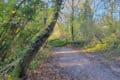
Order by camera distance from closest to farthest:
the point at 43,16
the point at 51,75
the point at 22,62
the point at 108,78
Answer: the point at 22,62 → the point at 43,16 → the point at 108,78 → the point at 51,75

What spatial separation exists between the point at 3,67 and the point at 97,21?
2784cm

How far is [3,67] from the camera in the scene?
8344 mm

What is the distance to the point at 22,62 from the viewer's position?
8.23m

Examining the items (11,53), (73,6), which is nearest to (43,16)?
(11,53)

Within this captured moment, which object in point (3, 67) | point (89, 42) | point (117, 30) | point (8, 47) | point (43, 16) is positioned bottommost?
point (89, 42)

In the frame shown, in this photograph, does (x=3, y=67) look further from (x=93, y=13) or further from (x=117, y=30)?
(x=93, y=13)

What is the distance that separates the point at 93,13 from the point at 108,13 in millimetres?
5004

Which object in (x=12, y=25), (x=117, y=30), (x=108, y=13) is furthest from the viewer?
(x=108, y=13)

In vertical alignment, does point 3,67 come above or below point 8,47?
below

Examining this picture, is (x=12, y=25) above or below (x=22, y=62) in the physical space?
above

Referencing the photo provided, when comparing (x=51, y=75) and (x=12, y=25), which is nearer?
(x=12, y=25)

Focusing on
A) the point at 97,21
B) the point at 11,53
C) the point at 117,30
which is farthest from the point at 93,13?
the point at 11,53

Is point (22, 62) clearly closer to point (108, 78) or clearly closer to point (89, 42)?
point (108, 78)

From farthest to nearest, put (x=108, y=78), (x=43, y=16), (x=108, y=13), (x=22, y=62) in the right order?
(x=108, y=13)
(x=108, y=78)
(x=43, y=16)
(x=22, y=62)
